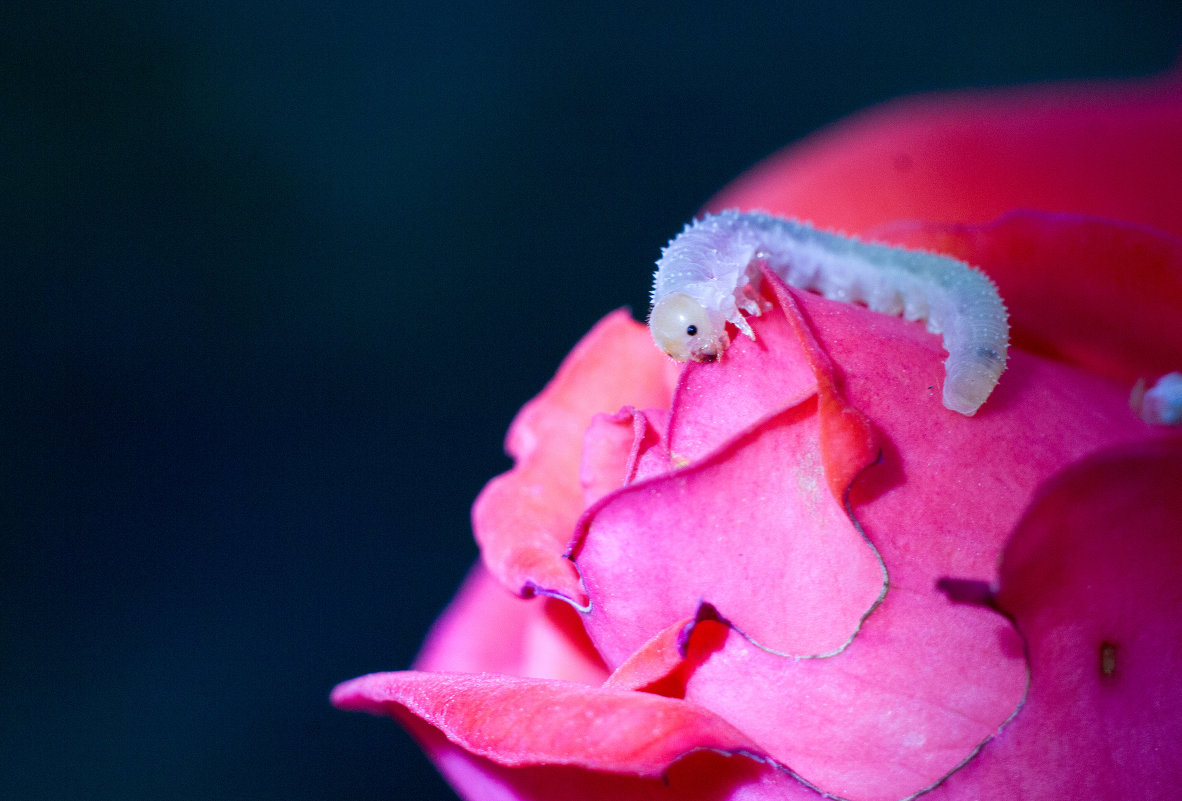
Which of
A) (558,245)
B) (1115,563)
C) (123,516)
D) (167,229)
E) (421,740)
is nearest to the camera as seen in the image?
(1115,563)

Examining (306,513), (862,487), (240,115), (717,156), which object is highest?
(240,115)

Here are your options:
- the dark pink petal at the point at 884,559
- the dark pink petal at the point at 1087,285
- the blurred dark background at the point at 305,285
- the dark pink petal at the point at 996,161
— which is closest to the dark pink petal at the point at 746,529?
the dark pink petal at the point at 884,559

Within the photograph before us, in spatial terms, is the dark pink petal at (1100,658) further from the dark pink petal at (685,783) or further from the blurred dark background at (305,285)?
the blurred dark background at (305,285)

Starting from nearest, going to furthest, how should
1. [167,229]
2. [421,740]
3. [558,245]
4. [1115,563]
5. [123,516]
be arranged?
[1115,563], [421,740], [123,516], [167,229], [558,245]

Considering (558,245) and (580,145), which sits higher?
(580,145)

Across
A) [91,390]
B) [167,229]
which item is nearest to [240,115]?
[167,229]

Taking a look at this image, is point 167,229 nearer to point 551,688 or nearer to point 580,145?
point 580,145
